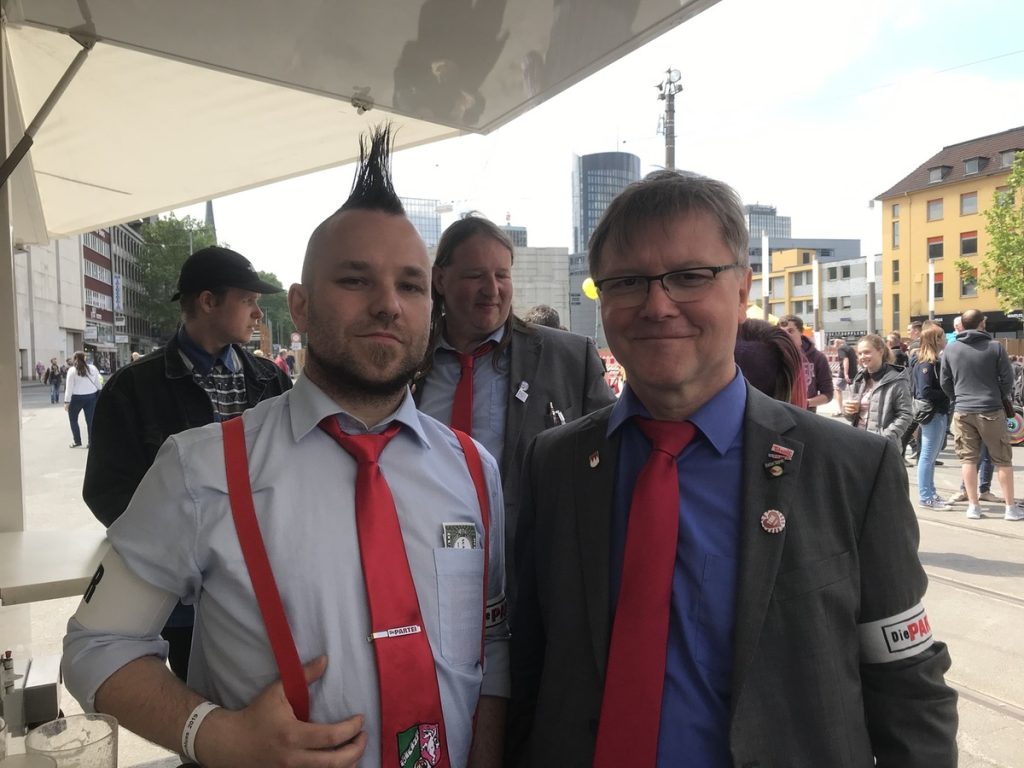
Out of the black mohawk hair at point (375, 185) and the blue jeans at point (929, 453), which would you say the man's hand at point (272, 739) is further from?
the blue jeans at point (929, 453)

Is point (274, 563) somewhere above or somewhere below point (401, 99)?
below

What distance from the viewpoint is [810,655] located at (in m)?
1.20

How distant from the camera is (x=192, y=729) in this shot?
1211 millimetres

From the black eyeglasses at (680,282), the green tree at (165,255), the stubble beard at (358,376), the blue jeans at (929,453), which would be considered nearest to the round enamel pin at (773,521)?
the black eyeglasses at (680,282)

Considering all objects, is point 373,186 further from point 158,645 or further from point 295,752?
point 295,752

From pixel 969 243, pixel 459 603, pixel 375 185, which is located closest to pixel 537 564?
pixel 459 603

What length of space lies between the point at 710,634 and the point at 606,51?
87.0 inches

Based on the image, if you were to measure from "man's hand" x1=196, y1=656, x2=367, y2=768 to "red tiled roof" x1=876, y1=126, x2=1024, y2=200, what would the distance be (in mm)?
58599

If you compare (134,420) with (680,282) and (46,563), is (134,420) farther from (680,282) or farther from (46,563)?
(680,282)

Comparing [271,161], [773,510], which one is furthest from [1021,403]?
[773,510]

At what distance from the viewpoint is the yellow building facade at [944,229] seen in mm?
47656

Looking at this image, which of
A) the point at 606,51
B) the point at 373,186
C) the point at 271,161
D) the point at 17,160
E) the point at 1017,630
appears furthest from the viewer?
the point at 271,161

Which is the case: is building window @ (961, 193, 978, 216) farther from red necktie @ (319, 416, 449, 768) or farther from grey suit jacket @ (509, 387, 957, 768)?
red necktie @ (319, 416, 449, 768)

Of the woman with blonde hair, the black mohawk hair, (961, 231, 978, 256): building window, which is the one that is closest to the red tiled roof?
(961, 231, 978, 256): building window
